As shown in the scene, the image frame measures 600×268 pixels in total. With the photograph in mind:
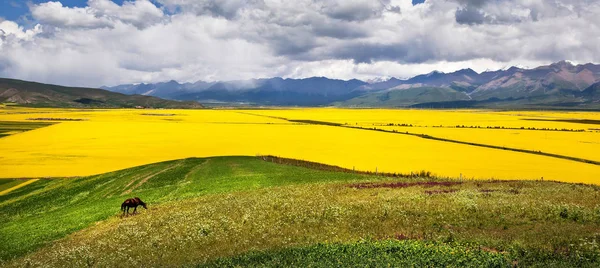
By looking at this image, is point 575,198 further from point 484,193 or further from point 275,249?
point 275,249

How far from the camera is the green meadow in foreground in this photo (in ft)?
53.2

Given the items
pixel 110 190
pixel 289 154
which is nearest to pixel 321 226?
pixel 110 190

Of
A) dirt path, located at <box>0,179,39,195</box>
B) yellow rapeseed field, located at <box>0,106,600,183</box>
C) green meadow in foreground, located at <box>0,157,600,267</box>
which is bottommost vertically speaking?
dirt path, located at <box>0,179,39,195</box>

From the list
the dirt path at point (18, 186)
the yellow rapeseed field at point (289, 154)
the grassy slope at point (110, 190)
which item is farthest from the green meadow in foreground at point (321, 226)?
the yellow rapeseed field at point (289, 154)

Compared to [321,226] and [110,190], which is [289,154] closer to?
[110,190]

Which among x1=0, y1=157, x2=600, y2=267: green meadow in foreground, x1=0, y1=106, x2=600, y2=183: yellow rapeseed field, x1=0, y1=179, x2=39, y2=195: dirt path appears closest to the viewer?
x1=0, y1=157, x2=600, y2=267: green meadow in foreground

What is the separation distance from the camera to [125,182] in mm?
43562

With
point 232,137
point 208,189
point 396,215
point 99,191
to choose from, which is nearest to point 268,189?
point 208,189

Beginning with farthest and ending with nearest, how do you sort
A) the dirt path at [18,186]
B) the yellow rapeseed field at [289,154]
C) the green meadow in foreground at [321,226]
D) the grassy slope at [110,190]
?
the yellow rapeseed field at [289,154] → the dirt path at [18,186] → the grassy slope at [110,190] → the green meadow in foreground at [321,226]

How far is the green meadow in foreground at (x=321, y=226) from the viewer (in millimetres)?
16203

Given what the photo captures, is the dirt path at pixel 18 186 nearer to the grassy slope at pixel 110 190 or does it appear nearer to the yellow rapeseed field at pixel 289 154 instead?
the grassy slope at pixel 110 190

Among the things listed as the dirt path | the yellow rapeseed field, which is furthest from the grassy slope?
the yellow rapeseed field

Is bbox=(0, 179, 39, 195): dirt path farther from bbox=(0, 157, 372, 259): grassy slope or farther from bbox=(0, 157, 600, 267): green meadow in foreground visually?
bbox=(0, 157, 600, 267): green meadow in foreground

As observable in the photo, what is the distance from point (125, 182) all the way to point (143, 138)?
1943 inches
